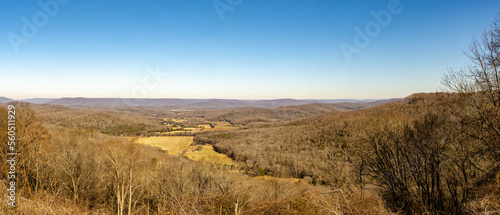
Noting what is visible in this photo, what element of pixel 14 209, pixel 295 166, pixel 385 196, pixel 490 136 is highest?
pixel 490 136

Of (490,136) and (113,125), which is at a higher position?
(490,136)

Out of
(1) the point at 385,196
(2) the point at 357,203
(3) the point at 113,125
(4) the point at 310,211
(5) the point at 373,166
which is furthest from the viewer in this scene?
(3) the point at 113,125

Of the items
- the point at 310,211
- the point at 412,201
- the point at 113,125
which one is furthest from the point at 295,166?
the point at 113,125

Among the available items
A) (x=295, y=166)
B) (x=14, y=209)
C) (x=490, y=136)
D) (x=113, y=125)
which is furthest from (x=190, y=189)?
(x=113, y=125)

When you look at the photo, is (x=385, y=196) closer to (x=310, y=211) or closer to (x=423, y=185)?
(x=423, y=185)

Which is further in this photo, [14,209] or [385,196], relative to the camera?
[385,196]

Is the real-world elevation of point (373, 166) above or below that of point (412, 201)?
above

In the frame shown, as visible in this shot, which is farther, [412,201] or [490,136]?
[412,201]

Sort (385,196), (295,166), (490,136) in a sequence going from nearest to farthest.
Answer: (490,136)
(385,196)
(295,166)

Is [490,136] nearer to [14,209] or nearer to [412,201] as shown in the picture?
[412,201]
